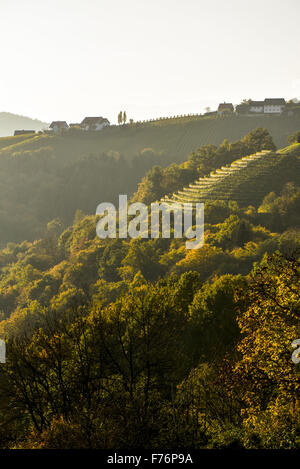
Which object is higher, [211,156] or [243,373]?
[211,156]

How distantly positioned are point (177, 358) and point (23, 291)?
327 ft

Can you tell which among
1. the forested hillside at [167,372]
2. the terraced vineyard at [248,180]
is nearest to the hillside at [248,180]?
the terraced vineyard at [248,180]

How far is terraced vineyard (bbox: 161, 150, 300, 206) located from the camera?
420 ft

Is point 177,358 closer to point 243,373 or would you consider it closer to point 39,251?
point 243,373

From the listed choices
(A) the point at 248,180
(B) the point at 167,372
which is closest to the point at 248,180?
(A) the point at 248,180

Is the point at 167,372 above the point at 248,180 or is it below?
below

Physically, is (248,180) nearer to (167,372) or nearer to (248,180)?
(248,180)

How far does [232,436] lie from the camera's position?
23734mm

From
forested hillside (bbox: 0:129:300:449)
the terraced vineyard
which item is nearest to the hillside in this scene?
the terraced vineyard

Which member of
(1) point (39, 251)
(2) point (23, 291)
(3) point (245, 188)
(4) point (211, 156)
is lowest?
(2) point (23, 291)

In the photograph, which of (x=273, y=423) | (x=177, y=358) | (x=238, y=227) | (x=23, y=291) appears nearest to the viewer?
(x=273, y=423)

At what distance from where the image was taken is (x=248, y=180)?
132625 millimetres

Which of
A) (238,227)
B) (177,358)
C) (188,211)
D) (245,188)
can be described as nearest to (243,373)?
(177,358)

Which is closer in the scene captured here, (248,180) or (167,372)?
Answer: (167,372)
